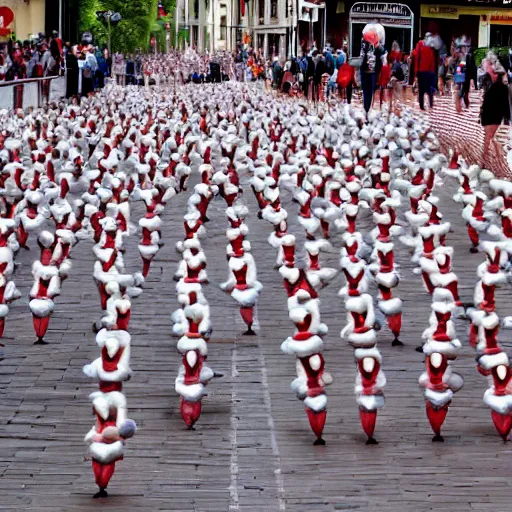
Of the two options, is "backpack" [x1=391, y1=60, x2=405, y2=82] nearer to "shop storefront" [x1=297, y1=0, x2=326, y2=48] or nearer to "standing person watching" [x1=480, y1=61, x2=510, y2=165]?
"standing person watching" [x1=480, y1=61, x2=510, y2=165]

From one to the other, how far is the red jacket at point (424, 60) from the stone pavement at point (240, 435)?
23840 mm

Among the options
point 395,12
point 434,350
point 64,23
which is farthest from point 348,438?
point 64,23

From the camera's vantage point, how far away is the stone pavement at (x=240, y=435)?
871 centimetres

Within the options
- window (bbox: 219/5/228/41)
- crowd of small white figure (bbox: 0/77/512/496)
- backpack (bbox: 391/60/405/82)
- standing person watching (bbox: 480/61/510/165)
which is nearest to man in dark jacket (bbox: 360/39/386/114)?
crowd of small white figure (bbox: 0/77/512/496)

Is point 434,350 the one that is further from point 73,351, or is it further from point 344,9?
point 344,9

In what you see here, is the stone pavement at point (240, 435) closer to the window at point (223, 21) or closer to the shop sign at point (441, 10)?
the shop sign at point (441, 10)

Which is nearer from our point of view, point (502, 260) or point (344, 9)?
point (502, 260)

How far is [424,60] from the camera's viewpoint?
124 feet

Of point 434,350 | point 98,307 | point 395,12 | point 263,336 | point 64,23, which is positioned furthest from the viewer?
point 64,23

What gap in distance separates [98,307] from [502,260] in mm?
4091

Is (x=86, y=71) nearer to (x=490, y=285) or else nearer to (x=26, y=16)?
(x=26, y=16)

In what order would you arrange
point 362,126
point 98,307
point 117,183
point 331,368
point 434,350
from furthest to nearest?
point 362,126 < point 117,183 < point 98,307 < point 331,368 < point 434,350

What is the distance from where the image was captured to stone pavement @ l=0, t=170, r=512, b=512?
8711mm

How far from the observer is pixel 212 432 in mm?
10070
